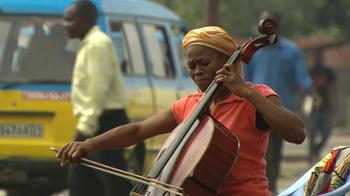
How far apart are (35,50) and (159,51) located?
1.40 meters

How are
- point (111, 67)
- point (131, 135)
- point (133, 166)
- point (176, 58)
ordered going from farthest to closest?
point (176, 58) < point (133, 166) < point (111, 67) < point (131, 135)

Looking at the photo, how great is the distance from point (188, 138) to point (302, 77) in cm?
704

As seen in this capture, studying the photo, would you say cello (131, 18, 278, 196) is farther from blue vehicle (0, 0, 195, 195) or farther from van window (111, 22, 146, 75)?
van window (111, 22, 146, 75)

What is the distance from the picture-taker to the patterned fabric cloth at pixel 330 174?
5414 mm

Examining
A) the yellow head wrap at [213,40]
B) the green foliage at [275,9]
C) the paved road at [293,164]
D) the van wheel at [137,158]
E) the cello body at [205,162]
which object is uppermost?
the green foliage at [275,9]

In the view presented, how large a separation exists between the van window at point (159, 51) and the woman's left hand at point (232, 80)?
6293mm

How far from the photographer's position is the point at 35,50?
33.2ft

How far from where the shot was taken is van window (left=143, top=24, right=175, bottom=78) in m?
11.0

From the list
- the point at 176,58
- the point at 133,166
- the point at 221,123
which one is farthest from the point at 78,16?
the point at 221,123

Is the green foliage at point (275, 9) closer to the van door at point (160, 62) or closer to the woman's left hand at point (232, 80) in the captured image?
the van door at point (160, 62)

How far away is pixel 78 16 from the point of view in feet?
27.5

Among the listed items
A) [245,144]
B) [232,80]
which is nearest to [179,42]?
[245,144]

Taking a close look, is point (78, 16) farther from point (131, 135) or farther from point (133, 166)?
point (131, 135)

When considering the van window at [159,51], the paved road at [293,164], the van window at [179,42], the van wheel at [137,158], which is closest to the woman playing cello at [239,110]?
the van wheel at [137,158]
